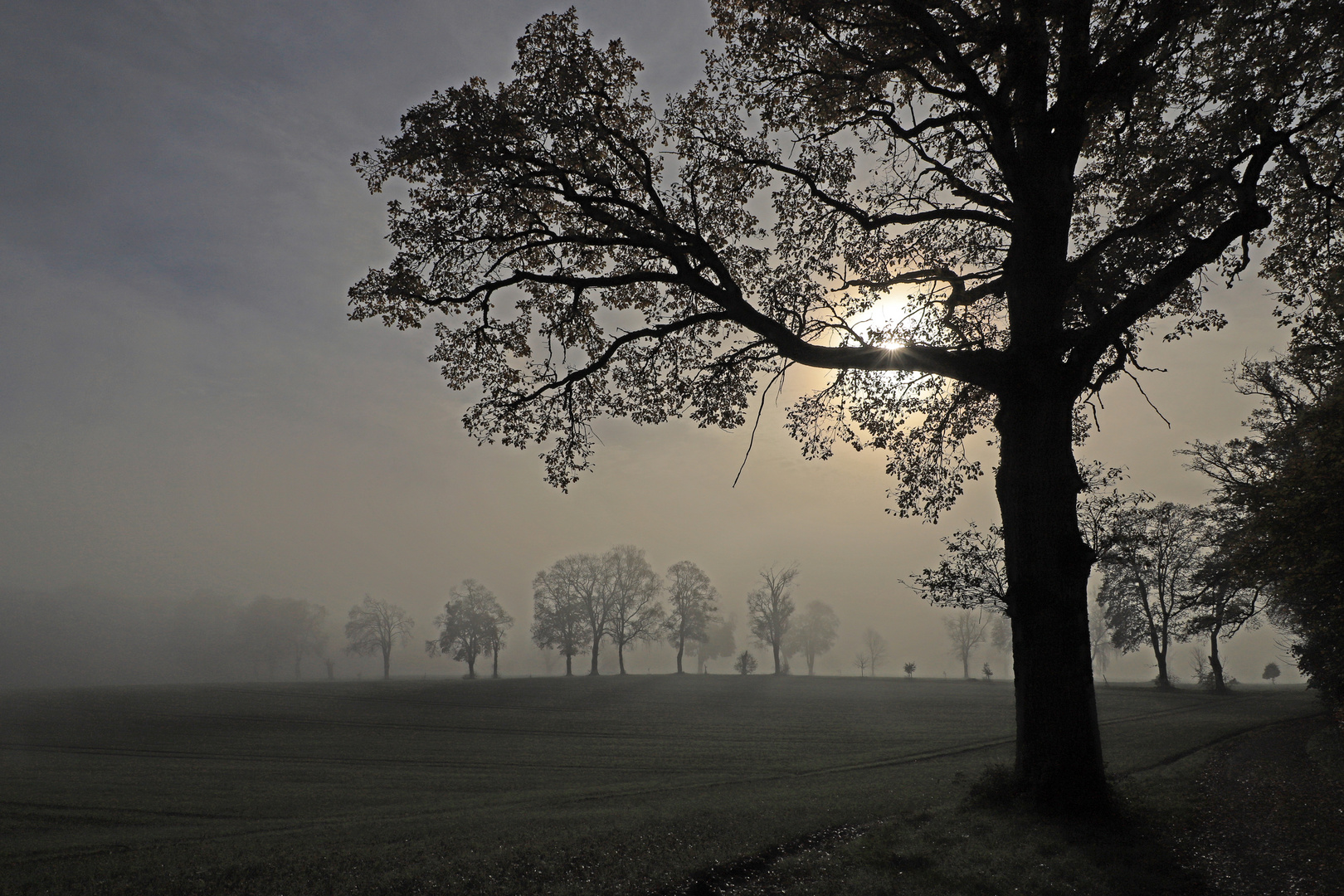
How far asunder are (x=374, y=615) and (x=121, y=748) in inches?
3090

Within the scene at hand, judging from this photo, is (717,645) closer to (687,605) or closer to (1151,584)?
(687,605)

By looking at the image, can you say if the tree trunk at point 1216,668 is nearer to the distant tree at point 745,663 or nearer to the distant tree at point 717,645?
the distant tree at point 745,663

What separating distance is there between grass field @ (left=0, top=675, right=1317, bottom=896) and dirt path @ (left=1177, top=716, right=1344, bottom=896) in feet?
7.62

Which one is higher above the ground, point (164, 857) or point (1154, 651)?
point (164, 857)

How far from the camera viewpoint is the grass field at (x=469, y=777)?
745 cm

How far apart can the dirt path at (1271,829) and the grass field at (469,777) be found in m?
2.32

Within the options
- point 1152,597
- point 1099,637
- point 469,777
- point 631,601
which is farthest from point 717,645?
point 469,777

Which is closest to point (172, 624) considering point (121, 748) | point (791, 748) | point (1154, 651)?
point (121, 748)

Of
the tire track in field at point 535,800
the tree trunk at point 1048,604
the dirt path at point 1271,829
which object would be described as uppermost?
the tree trunk at point 1048,604

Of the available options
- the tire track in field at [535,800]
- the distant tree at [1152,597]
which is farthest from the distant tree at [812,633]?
the tire track in field at [535,800]

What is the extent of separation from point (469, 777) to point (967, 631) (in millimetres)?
111337

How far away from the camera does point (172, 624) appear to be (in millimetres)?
128625

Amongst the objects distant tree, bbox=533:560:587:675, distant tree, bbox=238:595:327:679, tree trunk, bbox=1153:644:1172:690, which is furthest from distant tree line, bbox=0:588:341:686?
tree trunk, bbox=1153:644:1172:690

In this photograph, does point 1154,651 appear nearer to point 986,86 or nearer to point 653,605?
point 653,605
